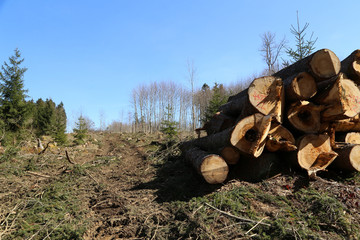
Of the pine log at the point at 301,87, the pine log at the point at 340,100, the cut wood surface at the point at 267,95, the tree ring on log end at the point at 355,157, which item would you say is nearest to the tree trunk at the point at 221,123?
the cut wood surface at the point at 267,95

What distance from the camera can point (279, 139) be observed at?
3.85 metres

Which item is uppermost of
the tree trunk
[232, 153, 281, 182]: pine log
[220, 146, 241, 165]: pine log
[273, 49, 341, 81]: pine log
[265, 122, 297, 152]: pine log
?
[273, 49, 341, 81]: pine log

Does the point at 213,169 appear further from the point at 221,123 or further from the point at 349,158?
the point at 349,158

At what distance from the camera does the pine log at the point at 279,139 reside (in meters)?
3.70

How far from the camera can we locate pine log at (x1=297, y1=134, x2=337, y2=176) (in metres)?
3.75

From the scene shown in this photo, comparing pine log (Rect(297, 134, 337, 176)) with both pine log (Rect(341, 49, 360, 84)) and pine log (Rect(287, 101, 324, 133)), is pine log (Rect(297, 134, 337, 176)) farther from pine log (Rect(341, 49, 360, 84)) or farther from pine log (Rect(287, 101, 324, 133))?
pine log (Rect(341, 49, 360, 84))

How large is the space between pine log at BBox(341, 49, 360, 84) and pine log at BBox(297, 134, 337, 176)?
1.43 meters

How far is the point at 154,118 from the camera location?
1758 inches

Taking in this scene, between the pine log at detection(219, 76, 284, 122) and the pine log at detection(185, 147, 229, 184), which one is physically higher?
the pine log at detection(219, 76, 284, 122)

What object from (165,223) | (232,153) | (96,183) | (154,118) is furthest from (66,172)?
(154,118)

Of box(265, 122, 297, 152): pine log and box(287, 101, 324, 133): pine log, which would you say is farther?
A: box(287, 101, 324, 133): pine log

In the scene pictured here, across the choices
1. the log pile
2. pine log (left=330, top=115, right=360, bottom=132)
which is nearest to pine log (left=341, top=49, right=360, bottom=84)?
the log pile

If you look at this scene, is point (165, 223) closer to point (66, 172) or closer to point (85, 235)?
point (85, 235)

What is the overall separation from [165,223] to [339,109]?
3.48 meters
